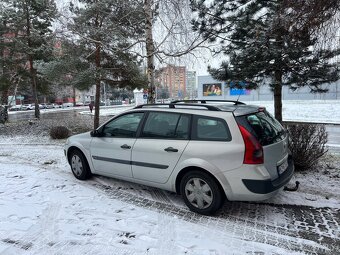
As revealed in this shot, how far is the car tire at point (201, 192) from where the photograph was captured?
3.71 metres

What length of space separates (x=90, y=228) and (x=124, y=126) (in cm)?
184

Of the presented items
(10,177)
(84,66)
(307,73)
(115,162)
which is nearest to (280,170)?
(115,162)

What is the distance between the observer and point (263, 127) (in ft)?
12.6

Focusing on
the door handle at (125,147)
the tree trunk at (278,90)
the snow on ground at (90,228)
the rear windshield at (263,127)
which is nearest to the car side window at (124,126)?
the door handle at (125,147)

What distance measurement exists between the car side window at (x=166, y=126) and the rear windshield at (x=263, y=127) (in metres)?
0.82

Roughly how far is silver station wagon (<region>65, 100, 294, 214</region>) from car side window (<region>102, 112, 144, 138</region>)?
0.4 inches

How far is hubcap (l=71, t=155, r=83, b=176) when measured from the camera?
5496 mm

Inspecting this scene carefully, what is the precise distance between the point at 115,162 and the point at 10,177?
271cm

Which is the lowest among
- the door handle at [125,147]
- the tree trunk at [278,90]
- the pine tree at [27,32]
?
the door handle at [125,147]

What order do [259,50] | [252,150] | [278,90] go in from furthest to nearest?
[278,90], [259,50], [252,150]

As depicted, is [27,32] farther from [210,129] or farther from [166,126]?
[210,129]

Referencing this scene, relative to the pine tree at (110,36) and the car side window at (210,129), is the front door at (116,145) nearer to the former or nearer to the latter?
the car side window at (210,129)

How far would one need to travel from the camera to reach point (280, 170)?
382 cm

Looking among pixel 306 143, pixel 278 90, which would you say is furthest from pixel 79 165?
pixel 278 90
